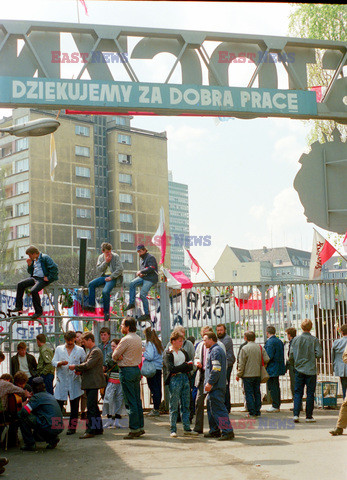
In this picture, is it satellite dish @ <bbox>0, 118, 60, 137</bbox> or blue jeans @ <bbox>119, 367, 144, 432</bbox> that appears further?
blue jeans @ <bbox>119, 367, 144, 432</bbox>

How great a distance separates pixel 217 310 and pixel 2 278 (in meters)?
56.9

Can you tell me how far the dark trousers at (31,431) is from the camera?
9555mm

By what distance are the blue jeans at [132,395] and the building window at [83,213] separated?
7460 cm

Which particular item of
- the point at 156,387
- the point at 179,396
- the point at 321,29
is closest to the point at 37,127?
the point at 179,396

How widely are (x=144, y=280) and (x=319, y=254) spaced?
5.92 metres

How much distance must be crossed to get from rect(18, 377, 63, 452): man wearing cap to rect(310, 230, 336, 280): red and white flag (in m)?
9.41

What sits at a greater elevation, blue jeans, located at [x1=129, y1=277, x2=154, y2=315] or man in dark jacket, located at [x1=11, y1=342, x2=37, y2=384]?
A: blue jeans, located at [x1=129, y1=277, x2=154, y2=315]

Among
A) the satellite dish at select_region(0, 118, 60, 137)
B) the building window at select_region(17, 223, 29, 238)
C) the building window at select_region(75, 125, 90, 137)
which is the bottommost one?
the satellite dish at select_region(0, 118, 60, 137)

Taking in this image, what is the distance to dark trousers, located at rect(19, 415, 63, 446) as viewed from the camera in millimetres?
9555

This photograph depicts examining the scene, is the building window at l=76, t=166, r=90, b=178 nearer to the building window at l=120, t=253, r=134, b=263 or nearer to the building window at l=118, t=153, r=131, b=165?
the building window at l=118, t=153, r=131, b=165

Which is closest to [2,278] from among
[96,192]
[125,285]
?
[96,192]

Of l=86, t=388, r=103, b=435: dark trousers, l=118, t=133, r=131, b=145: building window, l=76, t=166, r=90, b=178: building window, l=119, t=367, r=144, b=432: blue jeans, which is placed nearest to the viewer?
l=119, t=367, r=144, b=432: blue jeans

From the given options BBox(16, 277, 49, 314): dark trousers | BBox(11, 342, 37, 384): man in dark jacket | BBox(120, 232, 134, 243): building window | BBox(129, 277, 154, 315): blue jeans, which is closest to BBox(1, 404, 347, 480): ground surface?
BBox(11, 342, 37, 384): man in dark jacket

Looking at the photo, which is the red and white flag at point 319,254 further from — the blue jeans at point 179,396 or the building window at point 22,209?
the building window at point 22,209
